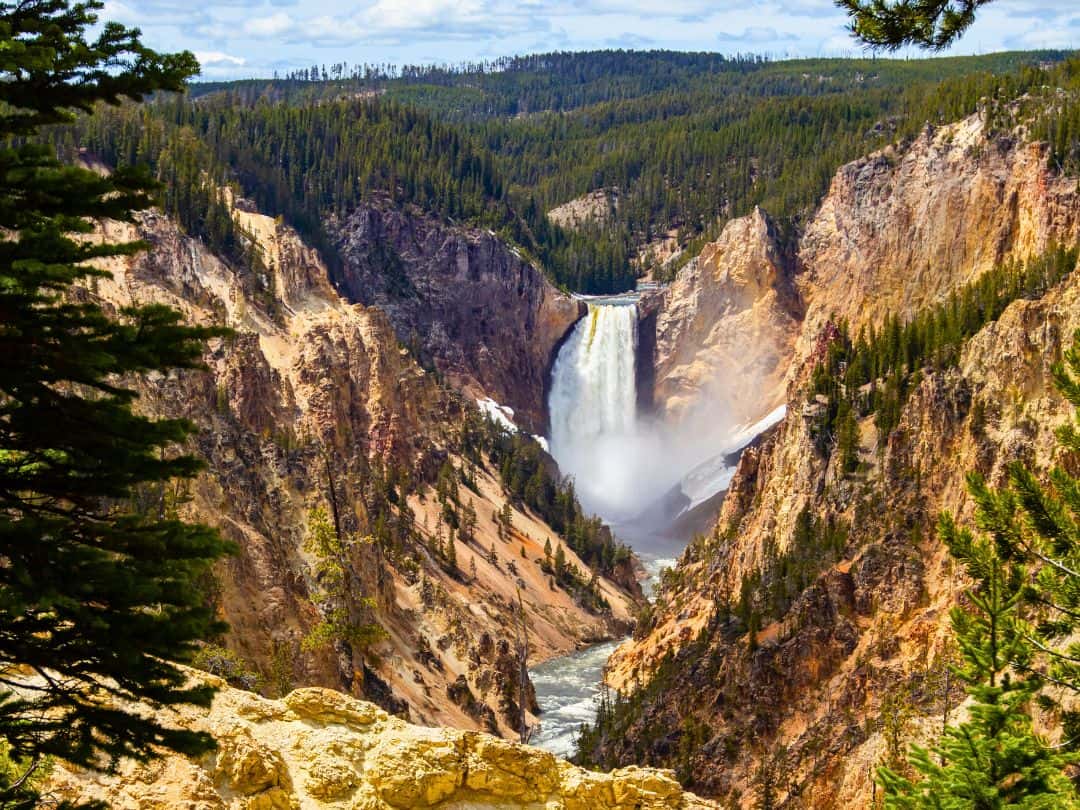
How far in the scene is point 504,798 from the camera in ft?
66.9

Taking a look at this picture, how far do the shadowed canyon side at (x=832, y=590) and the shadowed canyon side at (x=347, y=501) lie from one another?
8.51m

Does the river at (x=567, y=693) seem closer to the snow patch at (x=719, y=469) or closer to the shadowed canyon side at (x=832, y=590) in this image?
the shadowed canyon side at (x=832, y=590)

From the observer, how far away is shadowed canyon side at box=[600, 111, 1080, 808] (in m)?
51.9

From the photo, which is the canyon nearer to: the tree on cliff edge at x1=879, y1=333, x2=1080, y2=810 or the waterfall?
the waterfall

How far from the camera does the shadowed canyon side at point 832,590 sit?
170 feet

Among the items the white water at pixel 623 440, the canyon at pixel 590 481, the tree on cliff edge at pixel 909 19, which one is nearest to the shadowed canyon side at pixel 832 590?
the canyon at pixel 590 481

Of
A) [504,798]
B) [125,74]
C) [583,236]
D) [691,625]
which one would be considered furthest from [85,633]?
[583,236]

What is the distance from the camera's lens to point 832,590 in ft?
195

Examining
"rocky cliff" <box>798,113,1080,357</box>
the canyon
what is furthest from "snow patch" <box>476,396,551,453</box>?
"rocky cliff" <box>798,113,1080,357</box>

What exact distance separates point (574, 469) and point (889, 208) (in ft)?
139

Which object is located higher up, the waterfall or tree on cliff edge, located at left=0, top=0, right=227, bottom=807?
tree on cliff edge, located at left=0, top=0, right=227, bottom=807

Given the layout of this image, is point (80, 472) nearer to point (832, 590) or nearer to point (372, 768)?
point (372, 768)

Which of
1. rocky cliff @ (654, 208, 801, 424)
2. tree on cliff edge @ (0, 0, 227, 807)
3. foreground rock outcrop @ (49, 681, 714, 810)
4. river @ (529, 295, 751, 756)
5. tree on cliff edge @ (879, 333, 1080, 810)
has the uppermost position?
tree on cliff edge @ (0, 0, 227, 807)

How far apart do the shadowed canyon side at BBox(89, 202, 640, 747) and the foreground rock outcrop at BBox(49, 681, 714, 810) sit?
48.9ft
